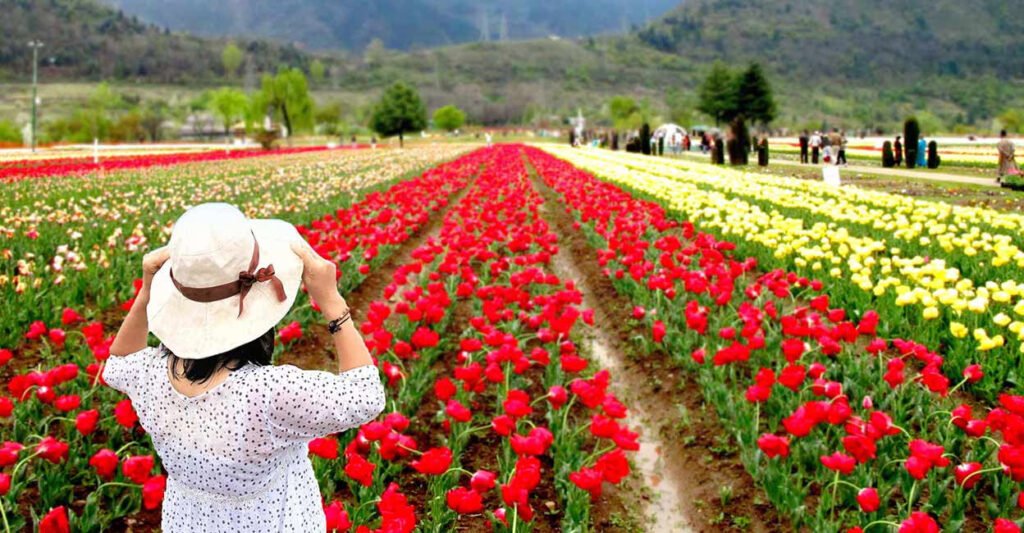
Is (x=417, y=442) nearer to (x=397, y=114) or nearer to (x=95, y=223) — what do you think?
(x=95, y=223)

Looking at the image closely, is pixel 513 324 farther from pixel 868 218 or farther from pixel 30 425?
pixel 868 218

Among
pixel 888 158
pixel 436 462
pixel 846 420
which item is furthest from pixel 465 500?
pixel 888 158

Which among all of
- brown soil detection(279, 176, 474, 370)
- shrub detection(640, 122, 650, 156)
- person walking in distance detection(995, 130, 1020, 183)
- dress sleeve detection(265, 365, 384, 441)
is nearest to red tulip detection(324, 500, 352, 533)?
dress sleeve detection(265, 365, 384, 441)

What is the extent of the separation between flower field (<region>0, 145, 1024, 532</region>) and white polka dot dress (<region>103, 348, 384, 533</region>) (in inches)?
21.0

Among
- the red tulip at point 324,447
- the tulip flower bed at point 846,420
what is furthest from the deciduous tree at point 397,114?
the red tulip at point 324,447

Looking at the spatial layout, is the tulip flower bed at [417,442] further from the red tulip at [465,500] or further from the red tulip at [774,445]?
the red tulip at [774,445]

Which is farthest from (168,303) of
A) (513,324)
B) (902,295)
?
(902,295)

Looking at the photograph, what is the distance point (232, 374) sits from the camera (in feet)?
6.82

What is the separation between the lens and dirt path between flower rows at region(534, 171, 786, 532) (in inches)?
160

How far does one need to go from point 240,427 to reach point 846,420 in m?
2.96

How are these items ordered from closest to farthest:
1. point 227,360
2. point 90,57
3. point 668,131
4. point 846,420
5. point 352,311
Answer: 1. point 227,360
2. point 846,420
3. point 352,311
4. point 668,131
5. point 90,57

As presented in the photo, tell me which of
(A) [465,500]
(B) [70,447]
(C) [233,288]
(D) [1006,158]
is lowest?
(B) [70,447]

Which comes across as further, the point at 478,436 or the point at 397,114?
the point at 397,114

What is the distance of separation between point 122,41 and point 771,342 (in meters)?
225
